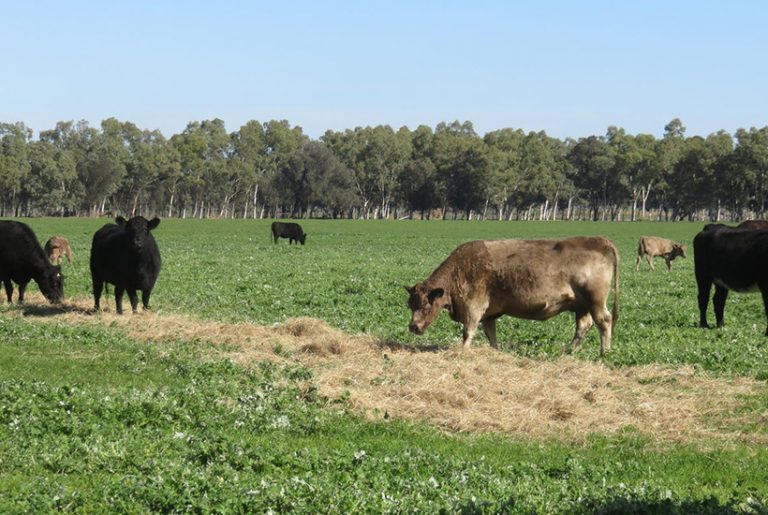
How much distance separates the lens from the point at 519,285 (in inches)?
622

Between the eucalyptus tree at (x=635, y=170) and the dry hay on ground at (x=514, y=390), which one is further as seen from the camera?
the eucalyptus tree at (x=635, y=170)

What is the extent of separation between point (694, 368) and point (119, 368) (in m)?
9.01

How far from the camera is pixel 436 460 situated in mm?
8977

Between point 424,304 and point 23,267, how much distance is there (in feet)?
39.1

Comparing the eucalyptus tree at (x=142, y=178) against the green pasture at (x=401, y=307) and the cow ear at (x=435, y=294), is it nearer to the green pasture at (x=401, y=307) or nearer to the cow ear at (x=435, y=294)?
the green pasture at (x=401, y=307)

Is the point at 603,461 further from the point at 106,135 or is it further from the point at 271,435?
the point at 106,135

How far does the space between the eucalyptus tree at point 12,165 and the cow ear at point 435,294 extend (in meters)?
146

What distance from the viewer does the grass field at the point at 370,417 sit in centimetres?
787

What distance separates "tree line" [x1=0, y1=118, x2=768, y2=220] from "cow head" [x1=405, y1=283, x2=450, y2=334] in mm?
134453

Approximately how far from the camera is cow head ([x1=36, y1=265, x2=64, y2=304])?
2264 centimetres

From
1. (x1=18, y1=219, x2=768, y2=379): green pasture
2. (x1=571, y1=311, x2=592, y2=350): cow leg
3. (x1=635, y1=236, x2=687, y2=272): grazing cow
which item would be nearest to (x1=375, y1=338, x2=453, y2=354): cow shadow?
(x1=18, y1=219, x2=768, y2=379): green pasture

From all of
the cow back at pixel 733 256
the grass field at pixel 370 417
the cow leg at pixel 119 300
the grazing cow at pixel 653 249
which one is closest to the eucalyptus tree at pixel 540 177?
the grazing cow at pixel 653 249

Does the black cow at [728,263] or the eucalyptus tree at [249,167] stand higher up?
the eucalyptus tree at [249,167]

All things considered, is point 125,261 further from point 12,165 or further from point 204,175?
point 204,175
